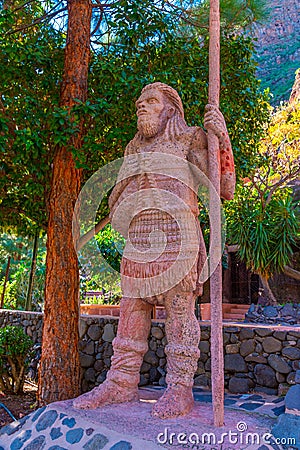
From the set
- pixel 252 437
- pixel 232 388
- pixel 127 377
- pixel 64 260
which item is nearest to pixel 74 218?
pixel 64 260

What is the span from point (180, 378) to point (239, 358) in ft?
7.06

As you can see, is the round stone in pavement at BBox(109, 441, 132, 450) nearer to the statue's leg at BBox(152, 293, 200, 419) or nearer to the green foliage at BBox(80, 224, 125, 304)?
the statue's leg at BBox(152, 293, 200, 419)

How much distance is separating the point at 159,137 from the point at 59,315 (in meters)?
2.30

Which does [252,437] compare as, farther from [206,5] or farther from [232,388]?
[206,5]

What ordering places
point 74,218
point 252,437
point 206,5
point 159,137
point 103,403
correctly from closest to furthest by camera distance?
point 252,437, point 103,403, point 159,137, point 74,218, point 206,5

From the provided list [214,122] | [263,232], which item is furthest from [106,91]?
[263,232]

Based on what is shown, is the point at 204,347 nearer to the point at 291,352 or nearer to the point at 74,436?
the point at 291,352

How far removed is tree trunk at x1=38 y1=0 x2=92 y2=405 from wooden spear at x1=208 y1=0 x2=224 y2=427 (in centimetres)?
184

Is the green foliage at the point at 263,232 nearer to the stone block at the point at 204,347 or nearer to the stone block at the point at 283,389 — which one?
the stone block at the point at 204,347

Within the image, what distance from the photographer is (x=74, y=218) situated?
16.1ft

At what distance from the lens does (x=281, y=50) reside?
3728 centimetres

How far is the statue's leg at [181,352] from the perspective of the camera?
3162mm

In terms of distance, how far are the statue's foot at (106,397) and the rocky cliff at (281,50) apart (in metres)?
27.6

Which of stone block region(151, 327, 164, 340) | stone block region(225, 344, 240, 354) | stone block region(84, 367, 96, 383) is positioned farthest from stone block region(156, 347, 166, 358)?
stone block region(84, 367, 96, 383)
